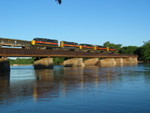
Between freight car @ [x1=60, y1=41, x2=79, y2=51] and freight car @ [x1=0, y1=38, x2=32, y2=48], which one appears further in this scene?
freight car @ [x1=60, y1=41, x2=79, y2=51]

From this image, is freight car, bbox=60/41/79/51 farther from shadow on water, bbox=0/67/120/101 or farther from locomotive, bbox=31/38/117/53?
shadow on water, bbox=0/67/120/101

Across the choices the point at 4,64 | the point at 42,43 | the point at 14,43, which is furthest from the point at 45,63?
the point at 4,64

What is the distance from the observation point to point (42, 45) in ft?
258

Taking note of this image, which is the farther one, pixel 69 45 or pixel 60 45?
pixel 69 45

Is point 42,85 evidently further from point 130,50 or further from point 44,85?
point 130,50

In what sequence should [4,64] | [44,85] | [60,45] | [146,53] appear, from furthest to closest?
[146,53]
[60,45]
[4,64]
[44,85]

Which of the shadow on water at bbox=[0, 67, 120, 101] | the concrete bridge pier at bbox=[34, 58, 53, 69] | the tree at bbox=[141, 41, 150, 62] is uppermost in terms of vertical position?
the tree at bbox=[141, 41, 150, 62]

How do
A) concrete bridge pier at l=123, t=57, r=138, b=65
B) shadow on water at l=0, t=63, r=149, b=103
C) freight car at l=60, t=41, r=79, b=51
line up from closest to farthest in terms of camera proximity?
shadow on water at l=0, t=63, r=149, b=103, freight car at l=60, t=41, r=79, b=51, concrete bridge pier at l=123, t=57, r=138, b=65

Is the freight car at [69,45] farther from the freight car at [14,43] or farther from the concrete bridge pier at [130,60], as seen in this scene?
the concrete bridge pier at [130,60]

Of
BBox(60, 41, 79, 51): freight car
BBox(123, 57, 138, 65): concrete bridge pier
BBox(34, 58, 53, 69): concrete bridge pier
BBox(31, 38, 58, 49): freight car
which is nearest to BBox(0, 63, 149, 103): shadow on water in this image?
BBox(31, 38, 58, 49): freight car

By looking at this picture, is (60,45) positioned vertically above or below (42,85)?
above

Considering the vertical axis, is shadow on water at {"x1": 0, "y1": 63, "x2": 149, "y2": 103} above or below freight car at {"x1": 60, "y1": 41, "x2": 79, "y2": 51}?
below

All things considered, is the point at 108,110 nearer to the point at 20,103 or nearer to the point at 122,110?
the point at 122,110

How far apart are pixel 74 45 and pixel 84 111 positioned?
86.7m
